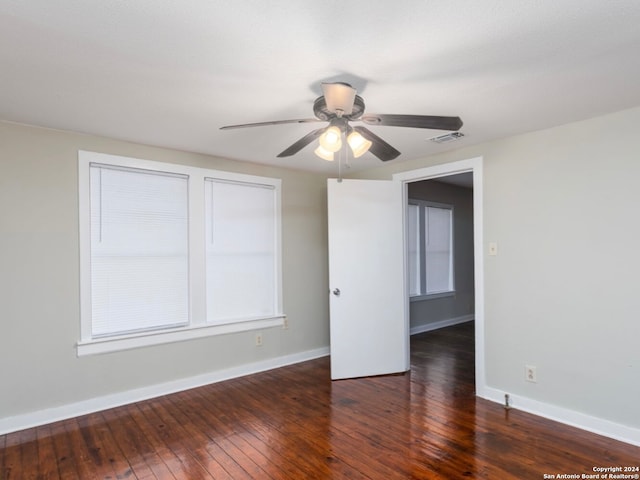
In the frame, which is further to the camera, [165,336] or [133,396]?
[165,336]

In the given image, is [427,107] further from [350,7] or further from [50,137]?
[50,137]

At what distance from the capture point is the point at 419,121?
75.8 inches

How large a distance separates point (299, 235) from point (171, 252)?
147cm

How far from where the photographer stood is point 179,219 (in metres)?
3.50

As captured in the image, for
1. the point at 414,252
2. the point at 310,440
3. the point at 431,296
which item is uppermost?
the point at 414,252

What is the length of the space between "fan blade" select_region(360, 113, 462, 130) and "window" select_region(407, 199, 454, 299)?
3603 mm

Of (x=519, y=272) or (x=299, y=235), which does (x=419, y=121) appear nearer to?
(x=519, y=272)

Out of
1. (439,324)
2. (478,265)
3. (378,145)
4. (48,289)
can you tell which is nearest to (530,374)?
(478,265)

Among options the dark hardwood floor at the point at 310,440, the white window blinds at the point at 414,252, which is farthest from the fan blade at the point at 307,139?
the white window blinds at the point at 414,252

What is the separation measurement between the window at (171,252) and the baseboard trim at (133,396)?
400 mm

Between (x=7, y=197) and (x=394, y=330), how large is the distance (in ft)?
11.5

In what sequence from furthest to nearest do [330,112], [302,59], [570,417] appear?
1. [570,417]
2. [330,112]
3. [302,59]

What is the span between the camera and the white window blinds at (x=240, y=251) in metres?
3.72

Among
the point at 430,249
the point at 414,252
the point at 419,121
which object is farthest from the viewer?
the point at 430,249
